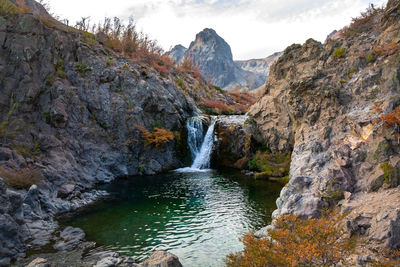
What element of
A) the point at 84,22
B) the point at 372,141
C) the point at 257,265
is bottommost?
the point at 257,265

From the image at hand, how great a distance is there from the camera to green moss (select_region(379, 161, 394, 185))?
8.97 m

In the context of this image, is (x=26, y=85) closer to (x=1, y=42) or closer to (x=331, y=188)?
(x=1, y=42)

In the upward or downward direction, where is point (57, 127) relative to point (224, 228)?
upward

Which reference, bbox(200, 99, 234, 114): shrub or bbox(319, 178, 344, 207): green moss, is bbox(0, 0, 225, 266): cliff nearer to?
bbox(200, 99, 234, 114): shrub

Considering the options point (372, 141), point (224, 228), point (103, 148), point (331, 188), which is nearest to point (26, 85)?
point (103, 148)

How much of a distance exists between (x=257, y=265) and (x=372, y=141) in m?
8.36

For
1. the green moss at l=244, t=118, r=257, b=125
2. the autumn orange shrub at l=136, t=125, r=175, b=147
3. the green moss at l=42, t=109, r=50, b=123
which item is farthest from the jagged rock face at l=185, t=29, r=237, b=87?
the green moss at l=42, t=109, r=50, b=123

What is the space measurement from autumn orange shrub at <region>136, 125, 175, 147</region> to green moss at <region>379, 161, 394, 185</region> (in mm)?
16901

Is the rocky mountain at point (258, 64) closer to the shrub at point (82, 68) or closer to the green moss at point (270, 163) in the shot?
the green moss at point (270, 163)

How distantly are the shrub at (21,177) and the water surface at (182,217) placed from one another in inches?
126

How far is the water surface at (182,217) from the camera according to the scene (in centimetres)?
930

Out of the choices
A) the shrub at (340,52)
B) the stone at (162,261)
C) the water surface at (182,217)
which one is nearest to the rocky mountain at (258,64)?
the shrub at (340,52)

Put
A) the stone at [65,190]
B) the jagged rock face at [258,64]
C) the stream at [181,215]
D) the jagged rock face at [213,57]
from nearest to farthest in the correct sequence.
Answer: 1. the stream at [181,215]
2. the stone at [65,190]
3. the jagged rock face at [213,57]
4. the jagged rock face at [258,64]

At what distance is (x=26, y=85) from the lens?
18.1 metres
